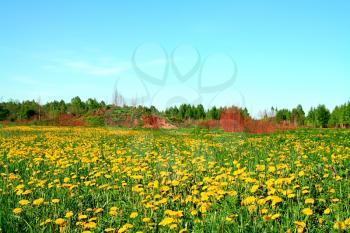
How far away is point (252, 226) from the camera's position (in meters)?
3.55

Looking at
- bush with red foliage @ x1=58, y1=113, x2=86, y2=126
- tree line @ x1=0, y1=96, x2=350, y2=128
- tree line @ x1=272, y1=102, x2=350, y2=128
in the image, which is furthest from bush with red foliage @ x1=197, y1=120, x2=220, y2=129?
tree line @ x1=272, y1=102, x2=350, y2=128

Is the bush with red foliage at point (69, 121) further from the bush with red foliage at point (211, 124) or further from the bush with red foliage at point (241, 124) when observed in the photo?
the bush with red foliage at point (241, 124)

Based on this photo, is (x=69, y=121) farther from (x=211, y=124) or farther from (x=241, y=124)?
(x=241, y=124)

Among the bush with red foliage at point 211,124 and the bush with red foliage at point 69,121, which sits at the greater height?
the bush with red foliage at point 69,121

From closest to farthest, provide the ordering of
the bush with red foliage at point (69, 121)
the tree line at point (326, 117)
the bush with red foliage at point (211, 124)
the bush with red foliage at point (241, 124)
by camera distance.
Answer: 1. the bush with red foliage at point (241, 124)
2. the bush with red foliage at point (211, 124)
3. the bush with red foliage at point (69, 121)
4. the tree line at point (326, 117)

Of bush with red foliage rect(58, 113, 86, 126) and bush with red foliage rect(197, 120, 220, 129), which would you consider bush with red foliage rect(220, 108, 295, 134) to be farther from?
bush with red foliage rect(58, 113, 86, 126)

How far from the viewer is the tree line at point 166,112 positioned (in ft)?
173

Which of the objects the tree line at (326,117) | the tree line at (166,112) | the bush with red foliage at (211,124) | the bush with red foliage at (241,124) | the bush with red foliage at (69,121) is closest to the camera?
the bush with red foliage at (241,124)

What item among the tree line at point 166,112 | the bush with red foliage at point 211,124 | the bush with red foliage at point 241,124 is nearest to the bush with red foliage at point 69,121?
the tree line at point 166,112

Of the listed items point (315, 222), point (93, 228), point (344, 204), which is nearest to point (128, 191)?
point (93, 228)

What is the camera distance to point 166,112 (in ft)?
290

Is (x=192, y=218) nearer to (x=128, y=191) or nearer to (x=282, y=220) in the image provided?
(x=282, y=220)

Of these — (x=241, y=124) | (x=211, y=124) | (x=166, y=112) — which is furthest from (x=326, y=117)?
(x=241, y=124)

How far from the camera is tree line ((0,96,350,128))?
5272cm
